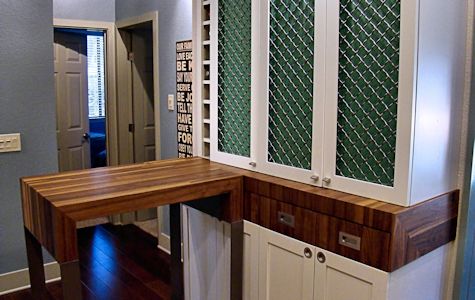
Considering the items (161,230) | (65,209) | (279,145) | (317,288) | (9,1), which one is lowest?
(161,230)

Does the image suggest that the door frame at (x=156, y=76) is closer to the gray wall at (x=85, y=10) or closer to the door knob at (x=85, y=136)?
the gray wall at (x=85, y=10)

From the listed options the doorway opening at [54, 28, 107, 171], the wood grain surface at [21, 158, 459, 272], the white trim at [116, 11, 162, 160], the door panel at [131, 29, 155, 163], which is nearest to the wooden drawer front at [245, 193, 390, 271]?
the wood grain surface at [21, 158, 459, 272]

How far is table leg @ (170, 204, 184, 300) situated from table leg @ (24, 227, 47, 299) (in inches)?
28.5

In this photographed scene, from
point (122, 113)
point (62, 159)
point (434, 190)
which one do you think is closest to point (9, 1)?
point (122, 113)

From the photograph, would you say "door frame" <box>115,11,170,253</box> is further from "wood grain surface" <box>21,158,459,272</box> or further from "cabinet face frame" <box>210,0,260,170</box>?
"wood grain surface" <box>21,158,459,272</box>

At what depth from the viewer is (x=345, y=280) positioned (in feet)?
5.48

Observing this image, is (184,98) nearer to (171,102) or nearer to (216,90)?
(171,102)

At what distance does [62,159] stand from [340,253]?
149 inches

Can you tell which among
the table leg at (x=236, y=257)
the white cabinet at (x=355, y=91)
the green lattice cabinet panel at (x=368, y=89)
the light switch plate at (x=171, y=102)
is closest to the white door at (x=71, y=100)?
the light switch plate at (x=171, y=102)

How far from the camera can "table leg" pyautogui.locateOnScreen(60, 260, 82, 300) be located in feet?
5.01

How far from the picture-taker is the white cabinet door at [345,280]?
1.56 meters

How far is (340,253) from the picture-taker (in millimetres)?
1668

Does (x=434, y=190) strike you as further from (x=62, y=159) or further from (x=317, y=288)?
(x=62, y=159)

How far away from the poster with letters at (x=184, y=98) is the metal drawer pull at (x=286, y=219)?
1.58m
